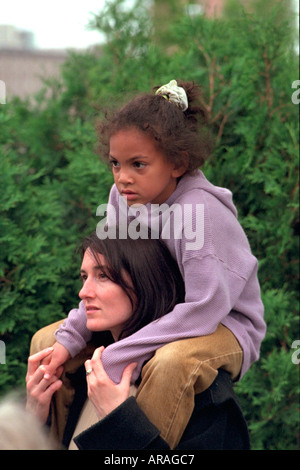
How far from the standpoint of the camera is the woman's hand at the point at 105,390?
2299 mm

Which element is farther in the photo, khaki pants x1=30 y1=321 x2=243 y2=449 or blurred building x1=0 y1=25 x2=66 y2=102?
blurred building x1=0 y1=25 x2=66 y2=102

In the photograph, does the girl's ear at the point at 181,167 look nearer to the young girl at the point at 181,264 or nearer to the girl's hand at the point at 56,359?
the young girl at the point at 181,264

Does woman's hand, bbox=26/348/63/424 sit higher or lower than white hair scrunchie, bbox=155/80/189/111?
lower

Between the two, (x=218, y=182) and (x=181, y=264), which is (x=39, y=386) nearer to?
(x=181, y=264)

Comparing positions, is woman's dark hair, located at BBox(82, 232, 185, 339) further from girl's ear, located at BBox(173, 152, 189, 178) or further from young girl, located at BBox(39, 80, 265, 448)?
girl's ear, located at BBox(173, 152, 189, 178)

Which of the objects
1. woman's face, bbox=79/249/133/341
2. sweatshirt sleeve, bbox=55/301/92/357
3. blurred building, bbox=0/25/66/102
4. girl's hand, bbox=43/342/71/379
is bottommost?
blurred building, bbox=0/25/66/102

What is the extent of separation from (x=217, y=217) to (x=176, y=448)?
0.82m

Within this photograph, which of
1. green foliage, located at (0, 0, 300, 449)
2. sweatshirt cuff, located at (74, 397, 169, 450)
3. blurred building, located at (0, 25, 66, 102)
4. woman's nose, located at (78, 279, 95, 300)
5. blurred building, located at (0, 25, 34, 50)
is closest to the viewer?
sweatshirt cuff, located at (74, 397, 169, 450)

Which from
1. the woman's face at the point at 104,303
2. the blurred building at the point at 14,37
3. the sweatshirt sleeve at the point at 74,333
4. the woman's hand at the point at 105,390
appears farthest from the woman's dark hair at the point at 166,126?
the blurred building at the point at 14,37

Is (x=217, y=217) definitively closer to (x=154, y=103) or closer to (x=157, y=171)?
(x=157, y=171)

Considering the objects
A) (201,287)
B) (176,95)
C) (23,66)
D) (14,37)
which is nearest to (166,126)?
(176,95)

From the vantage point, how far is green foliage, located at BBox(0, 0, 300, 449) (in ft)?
11.4

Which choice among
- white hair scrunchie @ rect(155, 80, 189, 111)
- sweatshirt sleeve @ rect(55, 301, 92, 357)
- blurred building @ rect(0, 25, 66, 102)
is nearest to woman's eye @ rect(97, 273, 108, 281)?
sweatshirt sleeve @ rect(55, 301, 92, 357)

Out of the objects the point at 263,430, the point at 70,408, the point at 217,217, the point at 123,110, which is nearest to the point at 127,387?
the point at 70,408
